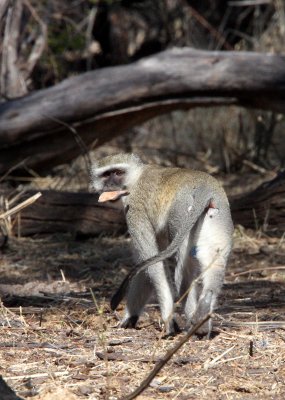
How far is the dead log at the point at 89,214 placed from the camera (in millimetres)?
6986

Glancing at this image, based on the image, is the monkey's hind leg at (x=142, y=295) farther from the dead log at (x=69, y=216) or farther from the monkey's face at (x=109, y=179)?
the dead log at (x=69, y=216)

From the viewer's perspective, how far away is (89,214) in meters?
7.15

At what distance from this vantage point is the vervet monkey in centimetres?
423

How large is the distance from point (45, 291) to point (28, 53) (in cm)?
499

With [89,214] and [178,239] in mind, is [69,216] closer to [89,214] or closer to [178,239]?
[89,214]

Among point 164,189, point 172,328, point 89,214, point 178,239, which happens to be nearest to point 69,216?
point 89,214

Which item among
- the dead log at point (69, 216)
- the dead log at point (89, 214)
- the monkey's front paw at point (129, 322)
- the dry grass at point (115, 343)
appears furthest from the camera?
the dead log at point (69, 216)

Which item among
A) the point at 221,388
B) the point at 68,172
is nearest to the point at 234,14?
the point at 68,172

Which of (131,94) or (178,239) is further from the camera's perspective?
(131,94)

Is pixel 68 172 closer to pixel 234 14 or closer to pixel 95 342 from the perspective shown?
→ pixel 234 14

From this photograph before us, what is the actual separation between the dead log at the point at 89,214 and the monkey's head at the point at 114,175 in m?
2.27

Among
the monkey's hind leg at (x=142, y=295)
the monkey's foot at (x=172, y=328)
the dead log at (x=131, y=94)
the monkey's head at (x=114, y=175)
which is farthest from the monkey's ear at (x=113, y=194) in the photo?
the dead log at (x=131, y=94)

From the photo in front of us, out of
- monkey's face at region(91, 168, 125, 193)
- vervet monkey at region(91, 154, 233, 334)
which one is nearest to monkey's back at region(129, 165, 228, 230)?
vervet monkey at region(91, 154, 233, 334)

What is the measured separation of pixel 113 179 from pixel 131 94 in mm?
3158
